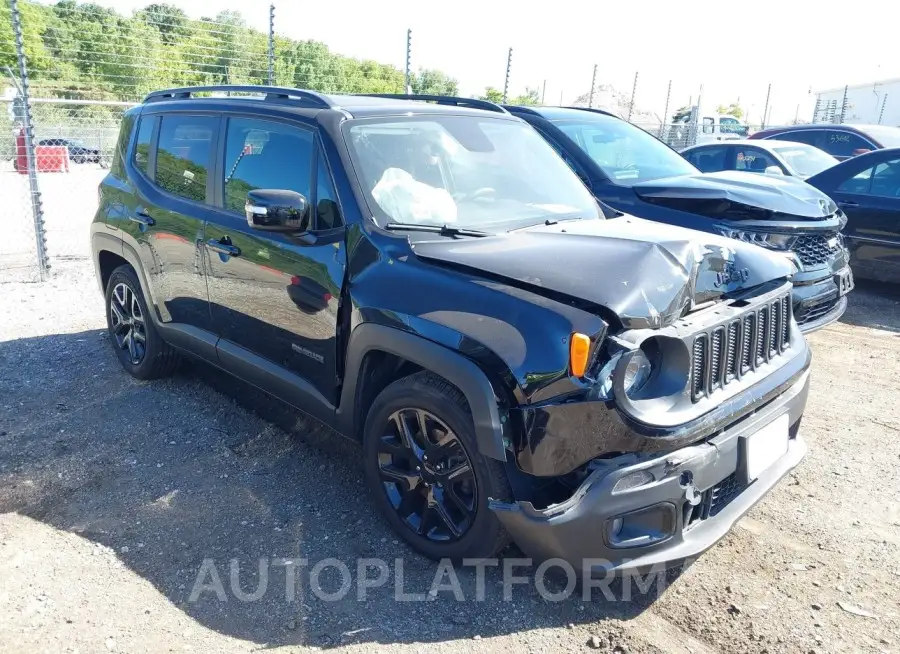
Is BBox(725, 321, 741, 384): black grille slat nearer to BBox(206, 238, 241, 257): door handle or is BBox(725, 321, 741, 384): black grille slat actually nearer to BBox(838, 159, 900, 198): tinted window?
BBox(206, 238, 241, 257): door handle

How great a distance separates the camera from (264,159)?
3775mm

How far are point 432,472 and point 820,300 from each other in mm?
3856

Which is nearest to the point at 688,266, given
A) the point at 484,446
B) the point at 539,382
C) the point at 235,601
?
the point at 539,382

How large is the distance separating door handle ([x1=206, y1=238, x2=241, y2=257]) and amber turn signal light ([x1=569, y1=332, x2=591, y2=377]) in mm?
2104

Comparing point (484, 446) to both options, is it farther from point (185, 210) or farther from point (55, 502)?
point (185, 210)

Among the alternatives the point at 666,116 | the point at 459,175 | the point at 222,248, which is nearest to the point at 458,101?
the point at 459,175

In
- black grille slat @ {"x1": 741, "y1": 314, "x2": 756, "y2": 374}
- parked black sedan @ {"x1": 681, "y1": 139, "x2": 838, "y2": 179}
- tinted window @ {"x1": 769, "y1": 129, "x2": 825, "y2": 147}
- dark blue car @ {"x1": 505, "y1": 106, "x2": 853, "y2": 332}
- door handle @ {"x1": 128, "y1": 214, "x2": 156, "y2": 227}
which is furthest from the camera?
tinted window @ {"x1": 769, "y1": 129, "x2": 825, "y2": 147}

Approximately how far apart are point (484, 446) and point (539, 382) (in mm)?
316

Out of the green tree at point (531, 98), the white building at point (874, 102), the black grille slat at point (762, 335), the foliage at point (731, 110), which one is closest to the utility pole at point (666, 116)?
the green tree at point (531, 98)

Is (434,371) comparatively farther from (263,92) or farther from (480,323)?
(263,92)

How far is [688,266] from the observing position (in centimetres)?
279

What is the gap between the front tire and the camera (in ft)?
8.95

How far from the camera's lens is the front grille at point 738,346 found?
2654 millimetres

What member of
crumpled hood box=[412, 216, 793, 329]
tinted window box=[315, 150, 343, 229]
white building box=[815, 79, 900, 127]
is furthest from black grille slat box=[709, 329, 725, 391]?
white building box=[815, 79, 900, 127]
